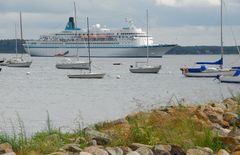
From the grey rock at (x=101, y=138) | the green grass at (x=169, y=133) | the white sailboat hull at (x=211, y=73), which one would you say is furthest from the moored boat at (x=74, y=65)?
the grey rock at (x=101, y=138)

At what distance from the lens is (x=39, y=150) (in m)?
7.62

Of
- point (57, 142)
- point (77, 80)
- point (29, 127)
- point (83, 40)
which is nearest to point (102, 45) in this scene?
point (83, 40)

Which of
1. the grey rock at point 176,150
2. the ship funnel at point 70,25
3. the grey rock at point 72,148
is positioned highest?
the ship funnel at point 70,25

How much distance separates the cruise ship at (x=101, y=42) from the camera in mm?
113250

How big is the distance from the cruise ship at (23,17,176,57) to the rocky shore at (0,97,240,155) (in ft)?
332

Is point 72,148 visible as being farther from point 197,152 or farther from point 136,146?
point 197,152

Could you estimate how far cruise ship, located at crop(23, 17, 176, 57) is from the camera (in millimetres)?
113250

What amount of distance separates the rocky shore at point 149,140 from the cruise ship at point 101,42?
101177 millimetres

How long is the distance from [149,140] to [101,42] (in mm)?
105768

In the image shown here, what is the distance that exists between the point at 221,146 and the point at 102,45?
351 feet

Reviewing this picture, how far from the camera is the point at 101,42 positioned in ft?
373

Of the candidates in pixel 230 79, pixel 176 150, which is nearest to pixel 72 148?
pixel 176 150

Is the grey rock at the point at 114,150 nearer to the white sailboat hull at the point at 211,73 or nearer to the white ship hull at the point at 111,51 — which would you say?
the white sailboat hull at the point at 211,73

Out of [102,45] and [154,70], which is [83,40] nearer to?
[102,45]
